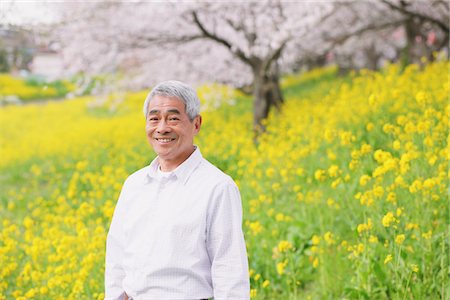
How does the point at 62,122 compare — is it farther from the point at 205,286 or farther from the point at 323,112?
the point at 205,286

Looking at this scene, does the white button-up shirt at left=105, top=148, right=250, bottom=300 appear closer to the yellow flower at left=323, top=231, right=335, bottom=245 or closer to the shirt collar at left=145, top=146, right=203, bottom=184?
the shirt collar at left=145, top=146, right=203, bottom=184

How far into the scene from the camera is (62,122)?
2152 cm

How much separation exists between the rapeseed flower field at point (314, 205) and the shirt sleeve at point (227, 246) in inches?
45.9

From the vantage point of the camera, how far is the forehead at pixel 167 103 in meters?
2.33

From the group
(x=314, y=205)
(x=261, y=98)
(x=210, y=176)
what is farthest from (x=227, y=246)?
(x=261, y=98)

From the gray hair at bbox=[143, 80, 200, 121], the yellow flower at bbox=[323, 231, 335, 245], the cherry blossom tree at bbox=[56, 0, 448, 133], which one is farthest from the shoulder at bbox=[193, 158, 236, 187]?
the cherry blossom tree at bbox=[56, 0, 448, 133]

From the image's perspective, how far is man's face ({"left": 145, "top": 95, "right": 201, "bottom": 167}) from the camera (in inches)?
92.4

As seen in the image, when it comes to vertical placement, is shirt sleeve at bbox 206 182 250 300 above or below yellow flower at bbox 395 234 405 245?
above

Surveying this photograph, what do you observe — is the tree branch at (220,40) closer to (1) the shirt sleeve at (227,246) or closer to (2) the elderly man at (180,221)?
(2) the elderly man at (180,221)

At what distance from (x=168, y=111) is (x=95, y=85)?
10074 millimetres

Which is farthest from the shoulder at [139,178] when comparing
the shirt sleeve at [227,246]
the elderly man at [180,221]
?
the shirt sleeve at [227,246]

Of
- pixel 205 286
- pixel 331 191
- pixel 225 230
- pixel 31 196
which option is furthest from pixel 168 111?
pixel 31 196

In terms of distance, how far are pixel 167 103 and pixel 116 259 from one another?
29.2 inches

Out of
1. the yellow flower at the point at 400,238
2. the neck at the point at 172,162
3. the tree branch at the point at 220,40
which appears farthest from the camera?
the tree branch at the point at 220,40
